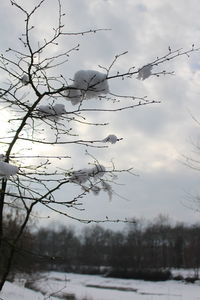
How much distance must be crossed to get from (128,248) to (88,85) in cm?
7407

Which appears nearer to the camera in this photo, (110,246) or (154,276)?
(154,276)

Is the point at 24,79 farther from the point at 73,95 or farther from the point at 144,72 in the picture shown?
the point at 144,72

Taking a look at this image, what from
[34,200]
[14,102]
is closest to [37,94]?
[14,102]

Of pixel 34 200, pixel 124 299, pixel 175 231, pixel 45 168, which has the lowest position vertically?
pixel 124 299

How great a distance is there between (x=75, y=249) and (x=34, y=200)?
280 feet

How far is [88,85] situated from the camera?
8.61ft

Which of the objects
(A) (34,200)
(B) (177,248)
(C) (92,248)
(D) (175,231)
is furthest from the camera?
(C) (92,248)

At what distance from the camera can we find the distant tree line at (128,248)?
224 ft

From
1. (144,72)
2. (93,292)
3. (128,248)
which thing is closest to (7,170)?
(144,72)

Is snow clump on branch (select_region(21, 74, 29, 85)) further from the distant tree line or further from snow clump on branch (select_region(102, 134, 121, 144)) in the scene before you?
the distant tree line

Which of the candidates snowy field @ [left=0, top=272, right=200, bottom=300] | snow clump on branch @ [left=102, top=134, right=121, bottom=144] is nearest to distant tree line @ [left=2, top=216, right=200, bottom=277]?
snowy field @ [left=0, top=272, right=200, bottom=300]

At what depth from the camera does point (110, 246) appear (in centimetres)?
8150

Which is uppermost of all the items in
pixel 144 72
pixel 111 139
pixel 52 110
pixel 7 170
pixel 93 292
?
pixel 144 72

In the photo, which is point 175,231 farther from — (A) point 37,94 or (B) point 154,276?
(A) point 37,94
